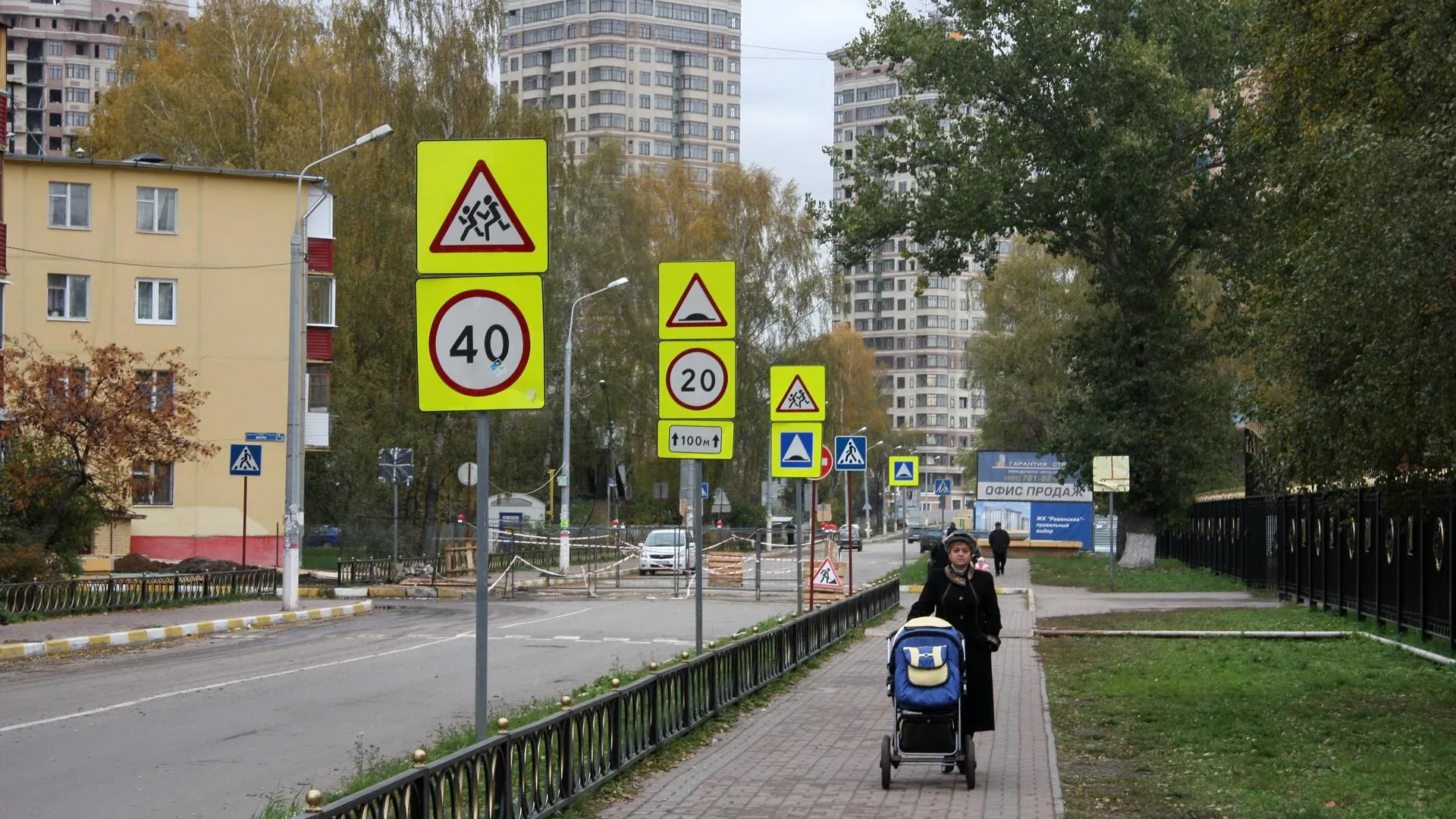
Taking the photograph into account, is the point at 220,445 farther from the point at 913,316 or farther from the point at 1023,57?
the point at 913,316

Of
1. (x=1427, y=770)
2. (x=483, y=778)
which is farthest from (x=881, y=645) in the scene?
(x=483, y=778)

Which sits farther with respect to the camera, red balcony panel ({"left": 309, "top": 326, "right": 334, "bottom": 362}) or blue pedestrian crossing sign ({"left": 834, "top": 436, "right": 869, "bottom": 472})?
red balcony panel ({"left": 309, "top": 326, "right": 334, "bottom": 362})

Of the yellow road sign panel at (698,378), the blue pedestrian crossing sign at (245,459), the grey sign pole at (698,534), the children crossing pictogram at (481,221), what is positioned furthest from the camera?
the blue pedestrian crossing sign at (245,459)

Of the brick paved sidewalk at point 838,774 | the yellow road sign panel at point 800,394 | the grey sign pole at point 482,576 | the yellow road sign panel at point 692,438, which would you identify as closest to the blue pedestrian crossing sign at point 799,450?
the yellow road sign panel at point 800,394

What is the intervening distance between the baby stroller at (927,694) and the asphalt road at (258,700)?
357 cm

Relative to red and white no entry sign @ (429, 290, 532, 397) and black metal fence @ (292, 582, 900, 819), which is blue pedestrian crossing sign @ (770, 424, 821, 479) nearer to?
black metal fence @ (292, 582, 900, 819)

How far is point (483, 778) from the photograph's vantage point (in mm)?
7863

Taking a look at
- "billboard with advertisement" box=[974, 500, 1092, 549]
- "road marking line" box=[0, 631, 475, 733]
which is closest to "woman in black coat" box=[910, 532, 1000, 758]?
"road marking line" box=[0, 631, 475, 733]

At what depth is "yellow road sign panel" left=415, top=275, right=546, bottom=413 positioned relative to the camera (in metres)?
8.09

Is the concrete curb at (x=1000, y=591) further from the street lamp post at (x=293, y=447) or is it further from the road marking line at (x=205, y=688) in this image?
the road marking line at (x=205, y=688)

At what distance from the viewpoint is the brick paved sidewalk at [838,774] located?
31.7ft

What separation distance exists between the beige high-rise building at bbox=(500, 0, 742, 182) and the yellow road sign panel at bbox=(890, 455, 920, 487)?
109999 mm

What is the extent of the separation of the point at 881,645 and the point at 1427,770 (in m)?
12.2

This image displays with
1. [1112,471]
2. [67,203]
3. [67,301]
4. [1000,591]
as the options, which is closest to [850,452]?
[1000,591]
